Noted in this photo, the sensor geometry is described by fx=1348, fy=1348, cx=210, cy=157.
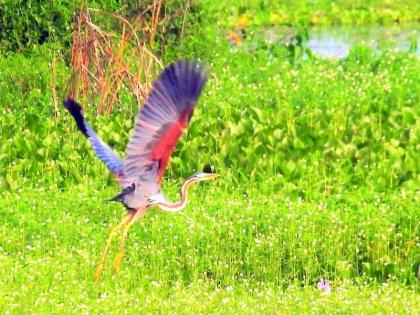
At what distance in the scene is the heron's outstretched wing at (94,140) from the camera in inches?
300

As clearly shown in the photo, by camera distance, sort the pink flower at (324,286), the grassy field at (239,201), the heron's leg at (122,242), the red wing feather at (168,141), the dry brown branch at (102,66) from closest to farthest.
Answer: the red wing feather at (168,141)
the grassy field at (239,201)
the pink flower at (324,286)
the heron's leg at (122,242)
the dry brown branch at (102,66)

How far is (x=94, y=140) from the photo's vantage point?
307 inches

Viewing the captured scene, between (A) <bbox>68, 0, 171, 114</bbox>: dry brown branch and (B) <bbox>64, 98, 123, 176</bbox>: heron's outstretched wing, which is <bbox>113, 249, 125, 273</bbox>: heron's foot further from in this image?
(A) <bbox>68, 0, 171, 114</bbox>: dry brown branch

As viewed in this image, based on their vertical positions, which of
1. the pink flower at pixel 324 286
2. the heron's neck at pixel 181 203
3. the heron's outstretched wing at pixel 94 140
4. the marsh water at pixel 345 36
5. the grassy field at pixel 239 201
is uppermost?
the heron's outstretched wing at pixel 94 140

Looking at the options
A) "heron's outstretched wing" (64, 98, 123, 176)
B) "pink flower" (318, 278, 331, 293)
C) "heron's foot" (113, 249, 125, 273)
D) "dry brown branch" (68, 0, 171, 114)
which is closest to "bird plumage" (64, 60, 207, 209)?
"heron's outstretched wing" (64, 98, 123, 176)

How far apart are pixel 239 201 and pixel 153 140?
1.75m

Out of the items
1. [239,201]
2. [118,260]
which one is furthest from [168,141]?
[239,201]

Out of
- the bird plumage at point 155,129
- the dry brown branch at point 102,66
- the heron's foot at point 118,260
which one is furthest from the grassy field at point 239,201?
the bird plumage at point 155,129

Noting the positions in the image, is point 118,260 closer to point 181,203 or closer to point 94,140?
point 181,203

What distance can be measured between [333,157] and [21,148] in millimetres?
2381

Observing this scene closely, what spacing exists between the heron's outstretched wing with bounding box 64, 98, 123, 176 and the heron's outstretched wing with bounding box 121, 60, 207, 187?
11 cm

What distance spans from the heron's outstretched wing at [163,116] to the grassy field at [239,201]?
69 cm

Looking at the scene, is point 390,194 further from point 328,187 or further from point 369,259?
point 369,259

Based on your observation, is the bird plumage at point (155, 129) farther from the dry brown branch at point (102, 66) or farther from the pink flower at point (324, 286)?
the dry brown branch at point (102, 66)
